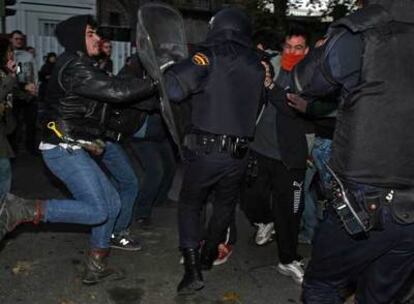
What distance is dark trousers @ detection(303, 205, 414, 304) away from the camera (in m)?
2.49

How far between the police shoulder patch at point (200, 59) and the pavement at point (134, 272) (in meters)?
1.64

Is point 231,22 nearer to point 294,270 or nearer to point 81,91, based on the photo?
point 81,91

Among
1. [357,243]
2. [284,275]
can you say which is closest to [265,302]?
[284,275]

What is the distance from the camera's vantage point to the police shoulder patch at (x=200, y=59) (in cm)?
352

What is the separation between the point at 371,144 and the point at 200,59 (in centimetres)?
148

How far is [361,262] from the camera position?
2.56m

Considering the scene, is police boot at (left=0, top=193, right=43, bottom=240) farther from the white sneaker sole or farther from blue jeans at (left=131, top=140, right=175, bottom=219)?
the white sneaker sole

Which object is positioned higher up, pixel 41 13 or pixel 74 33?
pixel 41 13

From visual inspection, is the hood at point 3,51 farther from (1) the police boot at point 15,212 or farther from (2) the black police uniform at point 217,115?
(2) the black police uniform at point 217,115

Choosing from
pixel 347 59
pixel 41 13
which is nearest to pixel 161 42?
pixel 347 59

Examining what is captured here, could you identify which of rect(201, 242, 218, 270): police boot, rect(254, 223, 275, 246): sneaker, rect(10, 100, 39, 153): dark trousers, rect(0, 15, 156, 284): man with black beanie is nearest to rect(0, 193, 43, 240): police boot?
rect(0, 15, 156, 284): man with black beanie

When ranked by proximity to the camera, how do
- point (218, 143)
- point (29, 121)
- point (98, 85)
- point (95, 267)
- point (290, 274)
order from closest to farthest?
point (98, 85) → point (218, 143) → point (95, 267) → point (290, 274) → point (29, 121)

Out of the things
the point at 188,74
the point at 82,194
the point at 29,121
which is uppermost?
the point at 188,74

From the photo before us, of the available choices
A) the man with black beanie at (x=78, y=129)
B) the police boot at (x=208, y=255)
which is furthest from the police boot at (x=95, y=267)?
the police boot at (x=208, y=255)
